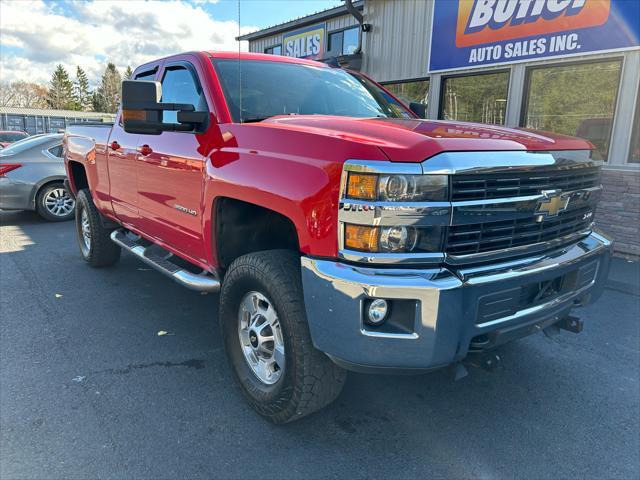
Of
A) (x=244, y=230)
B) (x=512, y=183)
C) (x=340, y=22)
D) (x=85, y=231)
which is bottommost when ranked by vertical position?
(x=85, y=231)

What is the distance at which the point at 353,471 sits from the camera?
7.56 ft

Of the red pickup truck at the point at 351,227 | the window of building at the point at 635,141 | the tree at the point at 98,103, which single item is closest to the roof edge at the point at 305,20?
the window of building at the point at 635,141

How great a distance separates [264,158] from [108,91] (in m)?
88.8

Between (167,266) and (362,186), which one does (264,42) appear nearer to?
(167,266)

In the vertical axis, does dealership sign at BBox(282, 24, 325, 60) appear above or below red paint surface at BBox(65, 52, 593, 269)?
above

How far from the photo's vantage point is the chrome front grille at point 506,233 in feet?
6.92

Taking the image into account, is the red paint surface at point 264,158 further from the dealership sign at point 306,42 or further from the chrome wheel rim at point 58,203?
the dealership sign at point 306,42

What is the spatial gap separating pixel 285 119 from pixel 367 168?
3.30 ft

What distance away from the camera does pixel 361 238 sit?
79.9 inches

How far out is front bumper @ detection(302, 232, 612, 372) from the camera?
1.97 m

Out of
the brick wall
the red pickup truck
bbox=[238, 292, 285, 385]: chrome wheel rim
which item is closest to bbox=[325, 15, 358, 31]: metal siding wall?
the brick wall

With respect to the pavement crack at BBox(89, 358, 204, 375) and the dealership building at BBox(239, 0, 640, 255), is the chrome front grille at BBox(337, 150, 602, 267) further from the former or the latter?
the dealership building at BBox(239, 0, 640, 255)

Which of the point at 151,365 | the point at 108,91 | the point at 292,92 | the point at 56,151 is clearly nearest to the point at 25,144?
the point at 56,151

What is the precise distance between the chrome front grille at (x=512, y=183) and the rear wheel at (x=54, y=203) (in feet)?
26.5
